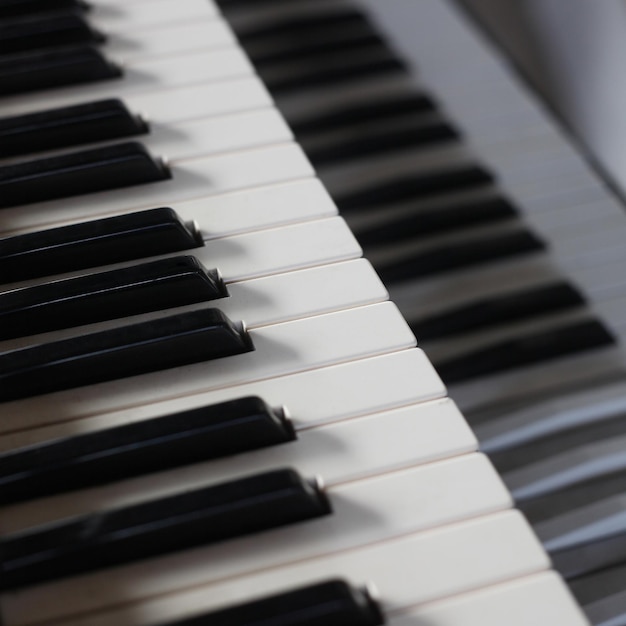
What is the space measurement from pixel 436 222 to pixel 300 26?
460mm

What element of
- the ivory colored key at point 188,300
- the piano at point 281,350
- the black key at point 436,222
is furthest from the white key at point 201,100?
the black key at point 436,222

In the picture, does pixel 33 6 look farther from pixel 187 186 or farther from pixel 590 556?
pixel 590 556

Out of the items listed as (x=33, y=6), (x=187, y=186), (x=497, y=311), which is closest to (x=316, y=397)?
(x=187, y=186)

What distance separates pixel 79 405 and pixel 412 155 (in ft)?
2.56

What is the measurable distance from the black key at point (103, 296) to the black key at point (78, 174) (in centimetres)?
13

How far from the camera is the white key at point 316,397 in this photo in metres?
0.70

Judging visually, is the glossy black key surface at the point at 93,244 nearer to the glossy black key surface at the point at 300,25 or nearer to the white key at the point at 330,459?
the white key at the point at 330,459

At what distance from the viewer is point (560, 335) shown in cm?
113

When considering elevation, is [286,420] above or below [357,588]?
above

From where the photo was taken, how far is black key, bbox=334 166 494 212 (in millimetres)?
1307

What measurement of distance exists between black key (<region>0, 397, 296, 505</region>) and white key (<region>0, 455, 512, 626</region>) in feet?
0.22

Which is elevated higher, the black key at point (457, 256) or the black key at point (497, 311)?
the black key at point (457, 256)

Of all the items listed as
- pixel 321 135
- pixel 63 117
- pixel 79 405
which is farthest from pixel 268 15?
pixel 79 405

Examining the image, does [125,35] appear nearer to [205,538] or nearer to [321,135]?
[321,135]
